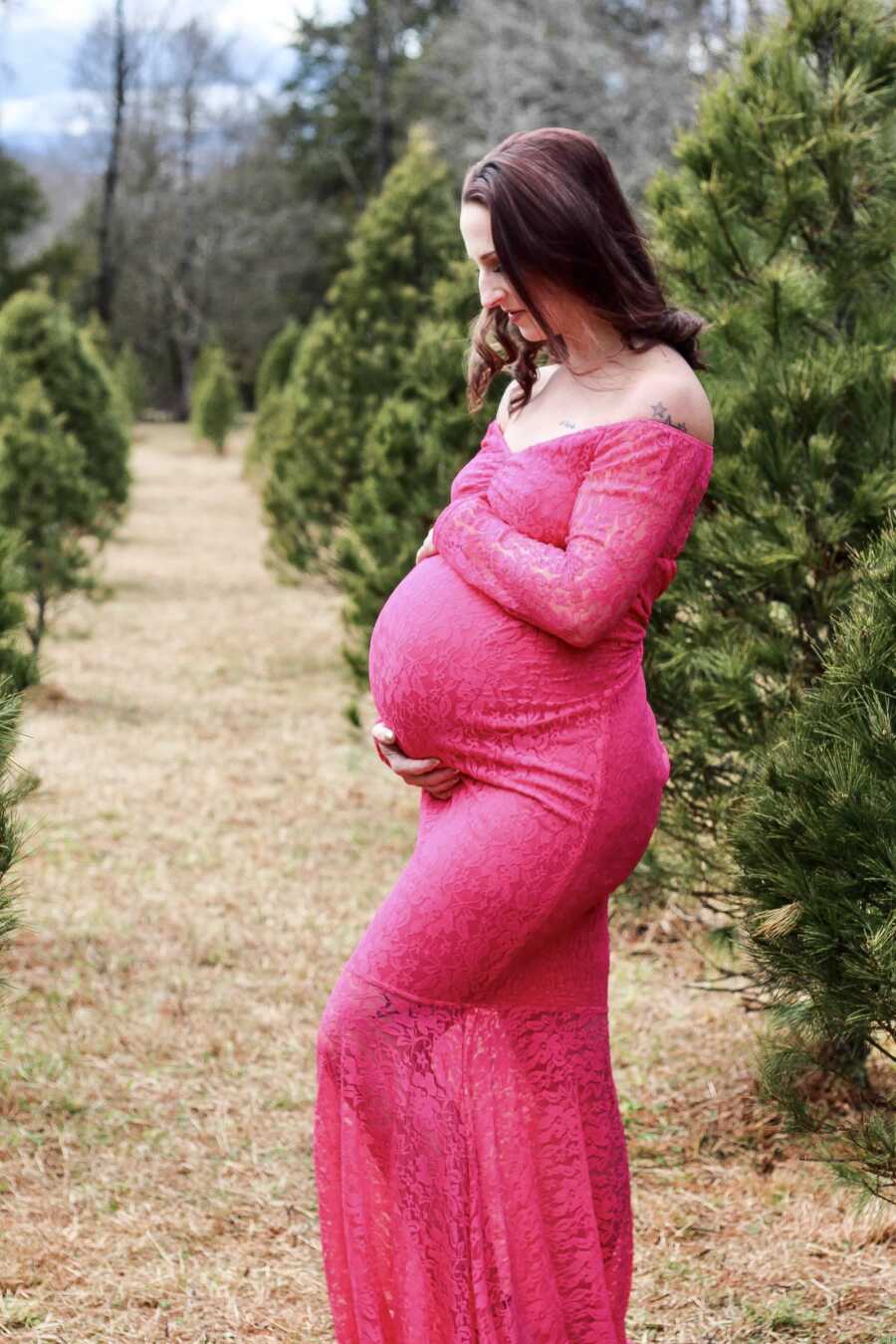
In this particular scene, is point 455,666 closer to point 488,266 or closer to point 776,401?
point 488,266

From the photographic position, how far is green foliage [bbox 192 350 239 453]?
26.2 metres

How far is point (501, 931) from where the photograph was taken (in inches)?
76.5

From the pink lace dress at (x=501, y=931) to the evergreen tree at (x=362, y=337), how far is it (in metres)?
6.24

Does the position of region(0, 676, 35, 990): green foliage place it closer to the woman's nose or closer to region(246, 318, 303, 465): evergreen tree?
the woman's nose

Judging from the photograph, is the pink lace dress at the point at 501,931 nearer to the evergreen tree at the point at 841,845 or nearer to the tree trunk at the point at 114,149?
the evergreen tree at the point at 841,845

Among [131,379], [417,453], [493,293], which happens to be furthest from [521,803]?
[131,379]

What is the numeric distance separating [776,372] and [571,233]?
4.23 feet

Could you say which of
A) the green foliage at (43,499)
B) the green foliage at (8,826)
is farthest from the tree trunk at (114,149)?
the green foliage at (8,826)

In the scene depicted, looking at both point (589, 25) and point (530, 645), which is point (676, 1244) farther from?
point (589, 25)

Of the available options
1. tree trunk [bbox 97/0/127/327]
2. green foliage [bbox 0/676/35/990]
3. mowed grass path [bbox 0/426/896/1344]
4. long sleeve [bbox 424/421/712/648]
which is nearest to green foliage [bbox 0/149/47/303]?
tree trunk [bbox 97/0/127/327]

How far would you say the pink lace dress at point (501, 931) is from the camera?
6.33 ft

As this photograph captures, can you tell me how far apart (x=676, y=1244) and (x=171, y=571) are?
11886 mm

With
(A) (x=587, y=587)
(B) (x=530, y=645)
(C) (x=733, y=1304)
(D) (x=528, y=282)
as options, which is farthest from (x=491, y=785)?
(C) (x=733, y=1304)

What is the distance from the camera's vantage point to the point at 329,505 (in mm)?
9672
